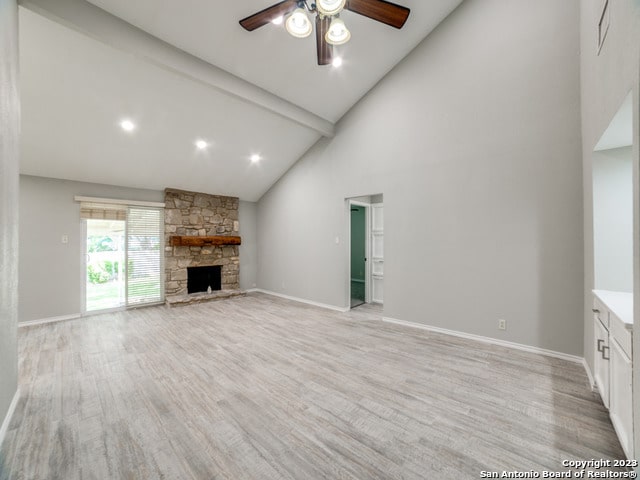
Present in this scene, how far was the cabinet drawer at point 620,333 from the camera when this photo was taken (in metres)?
1.52

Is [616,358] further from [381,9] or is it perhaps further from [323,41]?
[323,41]

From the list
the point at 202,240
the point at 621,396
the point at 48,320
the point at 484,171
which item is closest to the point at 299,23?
the point at 484,171

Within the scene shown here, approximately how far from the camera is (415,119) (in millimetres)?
4141

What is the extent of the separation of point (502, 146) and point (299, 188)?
384 centimetres

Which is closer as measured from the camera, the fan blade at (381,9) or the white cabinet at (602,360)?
the white cabinet at (602,360)

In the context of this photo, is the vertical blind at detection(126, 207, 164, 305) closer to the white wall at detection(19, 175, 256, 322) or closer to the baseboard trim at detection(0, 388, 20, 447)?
the white wall at detection(19, 175, 256, 322)

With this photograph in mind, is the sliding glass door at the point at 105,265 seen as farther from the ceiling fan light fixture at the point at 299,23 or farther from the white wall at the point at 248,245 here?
the ceiling fan light fixture at the point at 299,23

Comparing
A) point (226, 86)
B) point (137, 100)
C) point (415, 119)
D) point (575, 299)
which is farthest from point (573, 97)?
point (137, 100)

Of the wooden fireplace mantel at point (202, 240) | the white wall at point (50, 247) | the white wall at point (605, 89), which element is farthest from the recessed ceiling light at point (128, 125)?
the white wall at point (605, 89)

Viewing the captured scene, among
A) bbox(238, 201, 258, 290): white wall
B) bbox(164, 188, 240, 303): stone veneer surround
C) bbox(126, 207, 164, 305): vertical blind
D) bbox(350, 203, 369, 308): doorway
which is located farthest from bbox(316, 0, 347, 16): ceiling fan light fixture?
bbox(238, 201, 258, 290): white wall

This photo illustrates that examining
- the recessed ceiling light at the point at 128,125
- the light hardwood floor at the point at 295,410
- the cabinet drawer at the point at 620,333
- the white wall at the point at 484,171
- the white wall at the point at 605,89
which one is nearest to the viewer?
the white wall at the point at 605,89

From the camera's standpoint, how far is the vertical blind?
17.9 ft

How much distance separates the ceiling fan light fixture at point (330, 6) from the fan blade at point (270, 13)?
402 mm

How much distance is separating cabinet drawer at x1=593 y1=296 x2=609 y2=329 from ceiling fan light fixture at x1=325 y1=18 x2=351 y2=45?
2.87 meters
